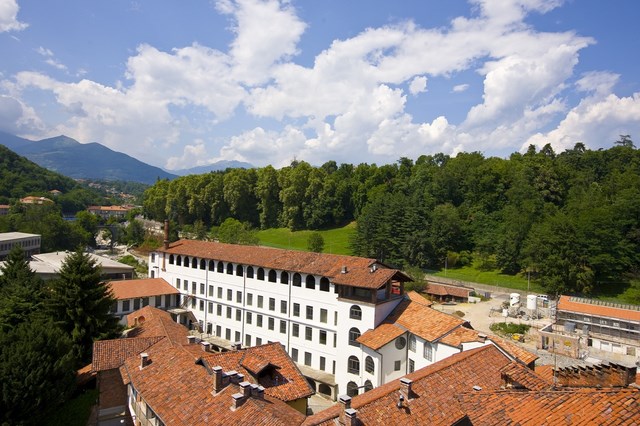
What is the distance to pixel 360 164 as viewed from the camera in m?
114

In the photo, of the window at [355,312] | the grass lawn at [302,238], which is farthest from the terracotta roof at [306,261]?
the grass lawn at [302,238]

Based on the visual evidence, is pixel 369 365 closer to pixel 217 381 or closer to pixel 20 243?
→ pixel 217 381

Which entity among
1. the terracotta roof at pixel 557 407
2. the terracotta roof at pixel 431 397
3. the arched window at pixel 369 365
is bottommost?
the arched window at pixel 369 365

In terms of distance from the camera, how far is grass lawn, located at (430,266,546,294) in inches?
2456

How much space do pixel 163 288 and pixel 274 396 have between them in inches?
1150

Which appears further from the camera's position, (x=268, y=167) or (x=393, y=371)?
(x=268, y=167)

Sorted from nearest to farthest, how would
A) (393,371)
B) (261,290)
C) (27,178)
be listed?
1. (393,371)
2. (261,290)
3. (27,178)

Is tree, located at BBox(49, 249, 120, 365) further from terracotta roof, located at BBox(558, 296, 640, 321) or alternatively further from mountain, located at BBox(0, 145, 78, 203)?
mountain, located at BBox(0, 145, 78, 203)

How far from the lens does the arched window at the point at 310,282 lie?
116 feet

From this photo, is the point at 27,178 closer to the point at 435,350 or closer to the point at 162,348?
the point at 162,348

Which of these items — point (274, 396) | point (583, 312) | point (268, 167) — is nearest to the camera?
point (274, 396)

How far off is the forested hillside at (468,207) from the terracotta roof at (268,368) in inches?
1912

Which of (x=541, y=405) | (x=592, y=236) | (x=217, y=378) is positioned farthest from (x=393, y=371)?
(x=592, y=236)

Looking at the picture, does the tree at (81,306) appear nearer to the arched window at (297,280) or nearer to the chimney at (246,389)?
the arched window at (297,280)
